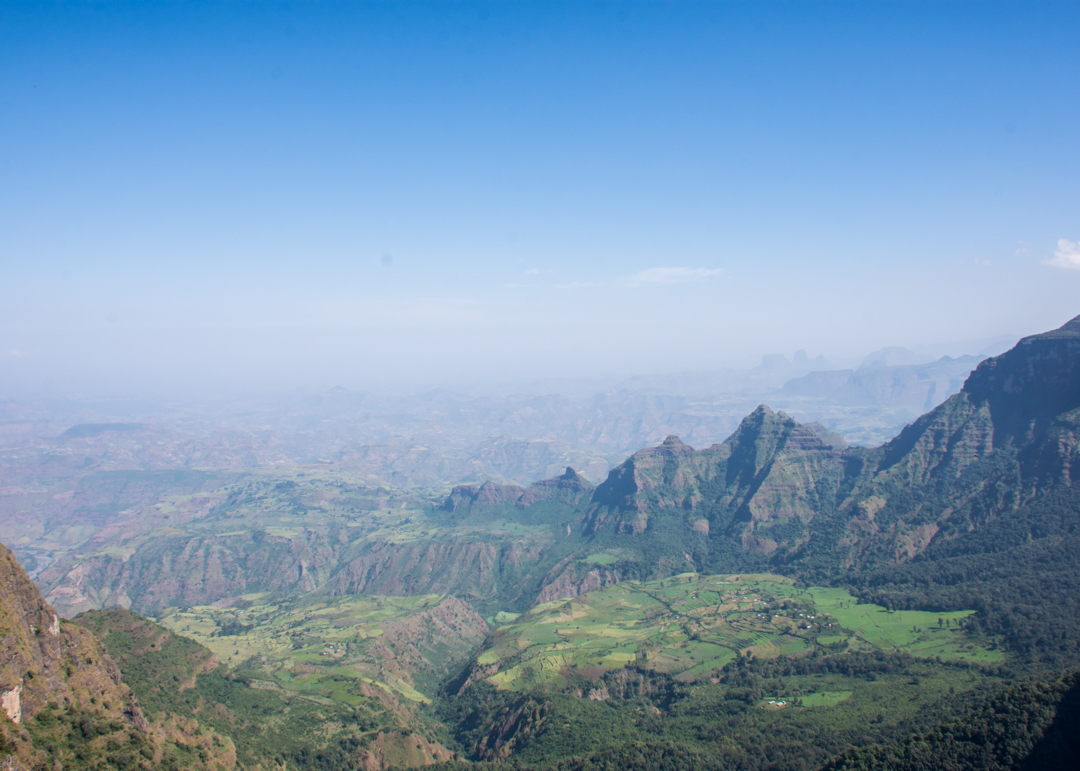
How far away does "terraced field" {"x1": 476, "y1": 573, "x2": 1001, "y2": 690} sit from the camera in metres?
156

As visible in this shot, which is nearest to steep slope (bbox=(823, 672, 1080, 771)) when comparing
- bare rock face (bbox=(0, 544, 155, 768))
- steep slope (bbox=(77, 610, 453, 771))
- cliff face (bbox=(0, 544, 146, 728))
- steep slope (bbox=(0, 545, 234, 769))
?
steep slope (bbox=(77, 610, 453, 771))

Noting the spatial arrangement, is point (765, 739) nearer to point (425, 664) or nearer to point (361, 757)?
point (361, 757)

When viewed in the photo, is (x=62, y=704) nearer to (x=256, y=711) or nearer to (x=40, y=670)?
(x=40, y=670)

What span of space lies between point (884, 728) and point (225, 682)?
131 metres

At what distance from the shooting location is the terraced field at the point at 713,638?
155500 mm

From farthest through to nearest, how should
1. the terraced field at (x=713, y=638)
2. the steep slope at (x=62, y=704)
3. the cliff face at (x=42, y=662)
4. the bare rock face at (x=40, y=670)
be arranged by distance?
the terraced field at (x=713, y=638)
the cliff face at (x=42, y=662)
the bare rock face at (x=40, y=670)
the steep slope at (x=62, y=704)

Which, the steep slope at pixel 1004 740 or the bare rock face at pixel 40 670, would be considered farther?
the steep slope at pixel 1004 740

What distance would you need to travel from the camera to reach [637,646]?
170750mm

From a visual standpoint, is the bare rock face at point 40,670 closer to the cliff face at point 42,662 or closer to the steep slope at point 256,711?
the cliff face at point 42,662

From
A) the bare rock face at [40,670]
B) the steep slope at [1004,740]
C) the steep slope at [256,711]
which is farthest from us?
the steep slope at [256,711]

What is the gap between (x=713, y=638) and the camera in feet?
562

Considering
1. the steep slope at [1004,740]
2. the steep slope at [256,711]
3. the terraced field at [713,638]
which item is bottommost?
the terraced field at [713,638]

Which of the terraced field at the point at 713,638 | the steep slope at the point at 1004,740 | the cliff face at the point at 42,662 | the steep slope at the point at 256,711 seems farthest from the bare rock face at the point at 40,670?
the steep slope at the point at 1004,740

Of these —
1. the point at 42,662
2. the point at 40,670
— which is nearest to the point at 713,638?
the point at 42,662
